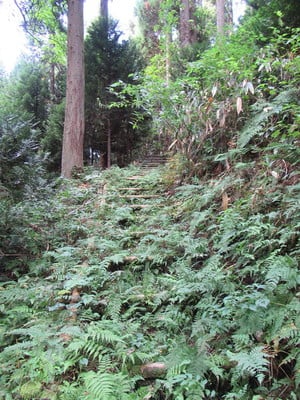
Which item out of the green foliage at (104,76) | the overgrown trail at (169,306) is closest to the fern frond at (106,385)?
the overgrown trail at (169,306)

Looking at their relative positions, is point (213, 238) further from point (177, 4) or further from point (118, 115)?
point (177, 4)

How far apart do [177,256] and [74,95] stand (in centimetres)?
574

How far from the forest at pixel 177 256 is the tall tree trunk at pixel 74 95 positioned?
0.65 m

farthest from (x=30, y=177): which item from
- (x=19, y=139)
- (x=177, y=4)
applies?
(x=177, y=4)

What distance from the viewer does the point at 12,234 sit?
341 centimetres

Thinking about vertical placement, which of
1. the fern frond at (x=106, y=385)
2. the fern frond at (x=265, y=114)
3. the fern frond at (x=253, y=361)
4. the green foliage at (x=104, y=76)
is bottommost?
the fern frond at (x=106, y=385)

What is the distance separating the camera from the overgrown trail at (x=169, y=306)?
1749 mm

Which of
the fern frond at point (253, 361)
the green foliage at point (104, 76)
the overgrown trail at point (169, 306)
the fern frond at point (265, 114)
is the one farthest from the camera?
the green foliage at point (104, 76)

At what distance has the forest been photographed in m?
1.80

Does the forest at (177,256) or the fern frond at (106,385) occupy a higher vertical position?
the forest at (177,256)

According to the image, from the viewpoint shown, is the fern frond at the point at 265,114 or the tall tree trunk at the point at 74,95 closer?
the fern frond at the point at 265,114

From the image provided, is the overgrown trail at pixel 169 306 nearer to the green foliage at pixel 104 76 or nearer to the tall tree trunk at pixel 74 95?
the tall tree trunk at pixel 74 95

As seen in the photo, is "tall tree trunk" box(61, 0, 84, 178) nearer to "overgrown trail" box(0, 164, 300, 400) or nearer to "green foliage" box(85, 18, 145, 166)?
"green foliage" box(85, 18, 145, 166)

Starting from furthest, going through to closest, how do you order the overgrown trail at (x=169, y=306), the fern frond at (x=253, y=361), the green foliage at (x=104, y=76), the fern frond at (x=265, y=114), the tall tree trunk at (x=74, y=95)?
the green foliage at (x=104, y=76), the tall tree trunk at (x=74, y=95), the fern frond at (x=265, y=114), the overgrown trail at (x=169, y=306), the fern frond at (x=253, y=361)
